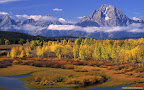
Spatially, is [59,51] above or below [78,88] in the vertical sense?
above

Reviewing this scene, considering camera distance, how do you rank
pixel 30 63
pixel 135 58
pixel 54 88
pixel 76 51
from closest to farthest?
pixel 54 88
pixel 30 63
pixel 135 58
pixel 76 51

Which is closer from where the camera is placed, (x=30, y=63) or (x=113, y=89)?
(x=113, y=89)

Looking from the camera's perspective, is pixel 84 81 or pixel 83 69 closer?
pixel 84 81

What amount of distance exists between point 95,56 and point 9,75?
75.8 m

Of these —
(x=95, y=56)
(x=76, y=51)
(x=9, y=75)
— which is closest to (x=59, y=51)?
(x=76, y=51)

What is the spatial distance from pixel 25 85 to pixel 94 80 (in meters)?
21.2

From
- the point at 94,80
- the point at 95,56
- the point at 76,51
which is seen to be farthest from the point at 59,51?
the point at 94,80

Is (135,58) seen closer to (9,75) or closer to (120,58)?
(120,58)

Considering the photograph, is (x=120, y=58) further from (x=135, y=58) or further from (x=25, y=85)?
(x=25, y=85)

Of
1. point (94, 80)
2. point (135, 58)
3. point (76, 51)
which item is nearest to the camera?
Answer: point (94, 80)

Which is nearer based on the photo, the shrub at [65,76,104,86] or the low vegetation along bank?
the shrub at [65,76,104,86]

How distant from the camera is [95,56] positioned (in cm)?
13188

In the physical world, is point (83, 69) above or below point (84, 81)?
above

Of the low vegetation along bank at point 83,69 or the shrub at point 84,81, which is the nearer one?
the shrub at point 84,81
